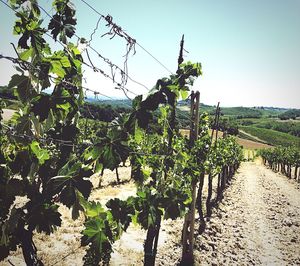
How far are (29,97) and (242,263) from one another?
9727 mm

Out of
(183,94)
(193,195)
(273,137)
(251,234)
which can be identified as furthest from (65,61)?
(273,137)

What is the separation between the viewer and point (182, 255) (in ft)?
29.1

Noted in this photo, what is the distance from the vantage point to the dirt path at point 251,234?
9938 mm

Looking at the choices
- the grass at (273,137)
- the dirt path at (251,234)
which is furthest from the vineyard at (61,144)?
the grass at (273,137)

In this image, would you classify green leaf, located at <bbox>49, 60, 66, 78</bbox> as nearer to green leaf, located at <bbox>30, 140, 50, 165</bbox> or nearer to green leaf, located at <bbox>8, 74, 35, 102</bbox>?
green leaf, located at <bbox>8, 74, 35, 102</bbox>

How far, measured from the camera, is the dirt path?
9.94m

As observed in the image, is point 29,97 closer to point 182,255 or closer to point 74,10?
point 74,10

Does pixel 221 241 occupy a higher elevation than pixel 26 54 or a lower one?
lower

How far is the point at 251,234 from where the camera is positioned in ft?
40.6

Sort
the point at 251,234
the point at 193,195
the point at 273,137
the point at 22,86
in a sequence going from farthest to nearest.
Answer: the point at 273,137, the point at 251,234, the point at 193,195, the point at 22,86

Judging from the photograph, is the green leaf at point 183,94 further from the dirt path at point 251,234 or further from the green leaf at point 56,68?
the dirt path at point 251,234

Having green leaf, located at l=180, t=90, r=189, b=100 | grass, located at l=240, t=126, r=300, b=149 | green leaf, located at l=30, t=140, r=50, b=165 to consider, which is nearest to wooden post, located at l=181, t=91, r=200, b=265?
green leaf, located at l=180, t=90, r=189, b=100

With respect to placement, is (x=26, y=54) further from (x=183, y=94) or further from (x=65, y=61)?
(x=183, y=94)

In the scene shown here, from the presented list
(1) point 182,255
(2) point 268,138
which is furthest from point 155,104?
(2) point 268,138
